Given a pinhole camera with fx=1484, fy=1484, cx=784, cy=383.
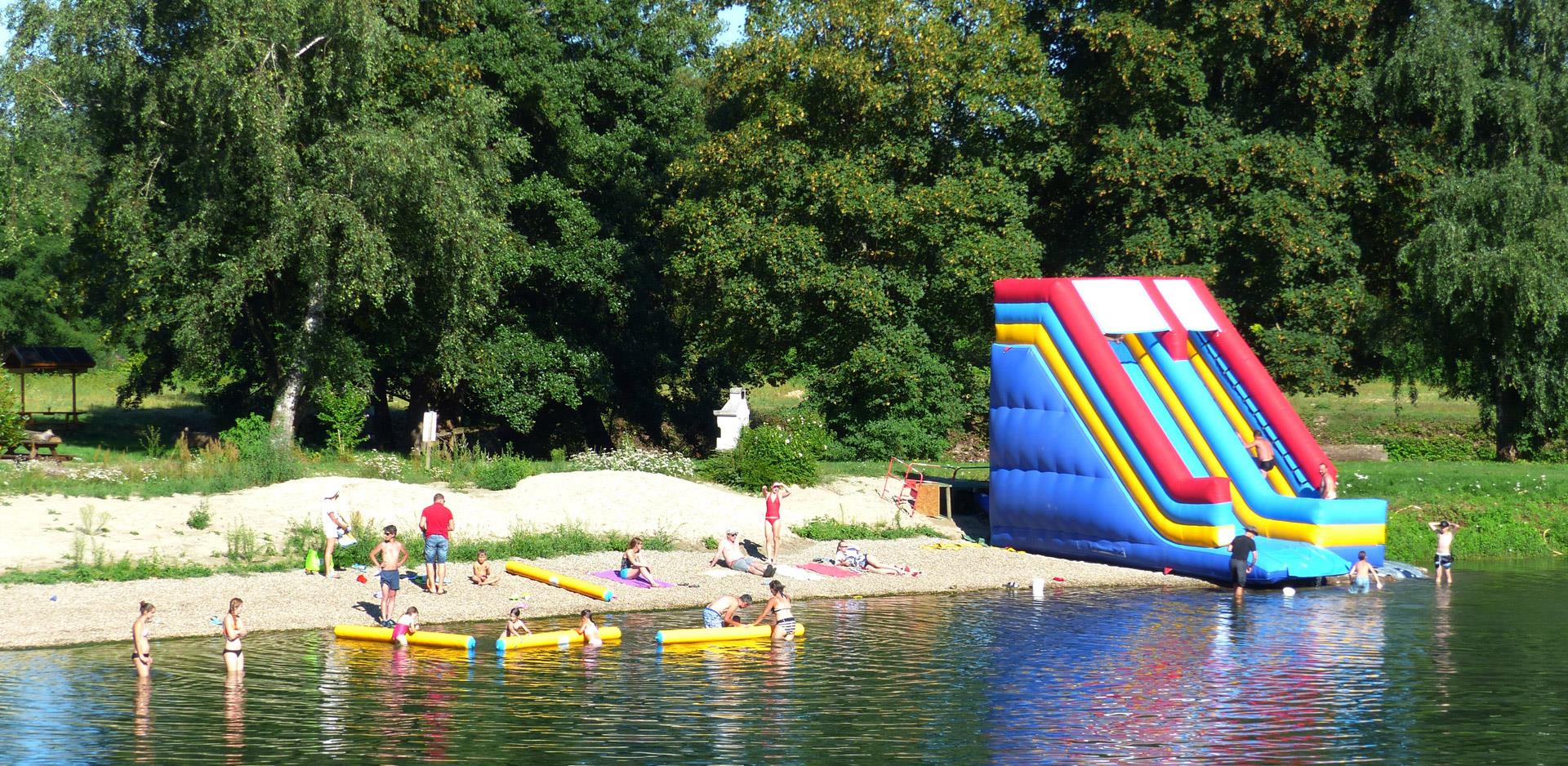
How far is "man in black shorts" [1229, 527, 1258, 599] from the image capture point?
25703 millimetres

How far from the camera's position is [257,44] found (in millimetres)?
31469

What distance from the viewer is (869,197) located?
117 ft

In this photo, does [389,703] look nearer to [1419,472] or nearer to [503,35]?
[503,35]

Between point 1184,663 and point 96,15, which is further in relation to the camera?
Answer: point 96,15

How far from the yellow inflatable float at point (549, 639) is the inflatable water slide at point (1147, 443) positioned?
1099 cm

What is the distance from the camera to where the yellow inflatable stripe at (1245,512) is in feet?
89.2

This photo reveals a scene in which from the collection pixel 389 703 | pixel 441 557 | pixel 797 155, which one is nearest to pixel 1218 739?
pixel 389 703

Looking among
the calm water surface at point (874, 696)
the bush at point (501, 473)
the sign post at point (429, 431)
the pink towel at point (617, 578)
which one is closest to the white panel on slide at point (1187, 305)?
the calm water surface at point (874, 696)

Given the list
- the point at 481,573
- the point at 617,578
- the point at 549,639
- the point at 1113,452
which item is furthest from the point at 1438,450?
the point at 549,639

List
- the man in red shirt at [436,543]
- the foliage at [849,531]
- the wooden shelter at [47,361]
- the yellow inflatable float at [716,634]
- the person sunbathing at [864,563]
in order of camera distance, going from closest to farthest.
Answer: the yellow inflatable float at [716,634] → the man in red shirt at [436,543] → the person sunbathing at [864,563] → the foliage at [849,531] → the wooden shelter at [47,361]

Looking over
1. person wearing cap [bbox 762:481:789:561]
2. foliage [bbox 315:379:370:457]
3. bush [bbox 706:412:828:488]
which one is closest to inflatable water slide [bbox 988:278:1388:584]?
bush [bbox 706:412:828:488]

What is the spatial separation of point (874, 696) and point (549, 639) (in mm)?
5196

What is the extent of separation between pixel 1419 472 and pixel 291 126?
27.9 metres

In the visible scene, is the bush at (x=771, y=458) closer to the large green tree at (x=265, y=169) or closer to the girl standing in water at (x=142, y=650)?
the large green tree at (x=265, y=169)
